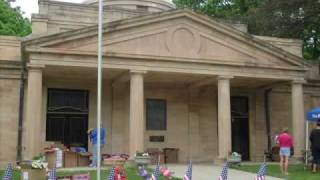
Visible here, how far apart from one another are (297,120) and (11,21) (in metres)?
26.0

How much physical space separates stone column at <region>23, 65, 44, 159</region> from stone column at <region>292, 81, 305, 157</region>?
12565mm

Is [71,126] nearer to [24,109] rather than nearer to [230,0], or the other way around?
[24,109]

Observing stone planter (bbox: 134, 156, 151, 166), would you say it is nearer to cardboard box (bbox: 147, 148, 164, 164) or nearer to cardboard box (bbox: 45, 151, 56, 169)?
cardboard box (bbox: 45, 151, 56, 169)

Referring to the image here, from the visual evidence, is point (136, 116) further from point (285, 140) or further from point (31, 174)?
point (31, 174)

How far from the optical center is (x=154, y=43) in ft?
76.1

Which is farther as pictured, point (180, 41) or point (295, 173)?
point (180, 41)

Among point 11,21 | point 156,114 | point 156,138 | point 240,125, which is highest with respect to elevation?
point 11,21

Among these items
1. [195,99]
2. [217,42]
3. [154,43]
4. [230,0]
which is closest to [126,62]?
[154,43]

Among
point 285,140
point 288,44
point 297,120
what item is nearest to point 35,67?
point 285,140

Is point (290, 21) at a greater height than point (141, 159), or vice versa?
point (290, 21)

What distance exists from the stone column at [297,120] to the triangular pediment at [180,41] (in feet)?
4.17

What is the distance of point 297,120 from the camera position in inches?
1008

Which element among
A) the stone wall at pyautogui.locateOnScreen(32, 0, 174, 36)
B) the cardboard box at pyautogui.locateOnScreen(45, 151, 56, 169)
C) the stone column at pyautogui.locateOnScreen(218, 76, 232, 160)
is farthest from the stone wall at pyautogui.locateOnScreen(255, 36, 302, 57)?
the cardboard box at pyautogui.locateOnScreen(45, 151, 56, 169)

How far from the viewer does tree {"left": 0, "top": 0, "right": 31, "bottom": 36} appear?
1550 inches
